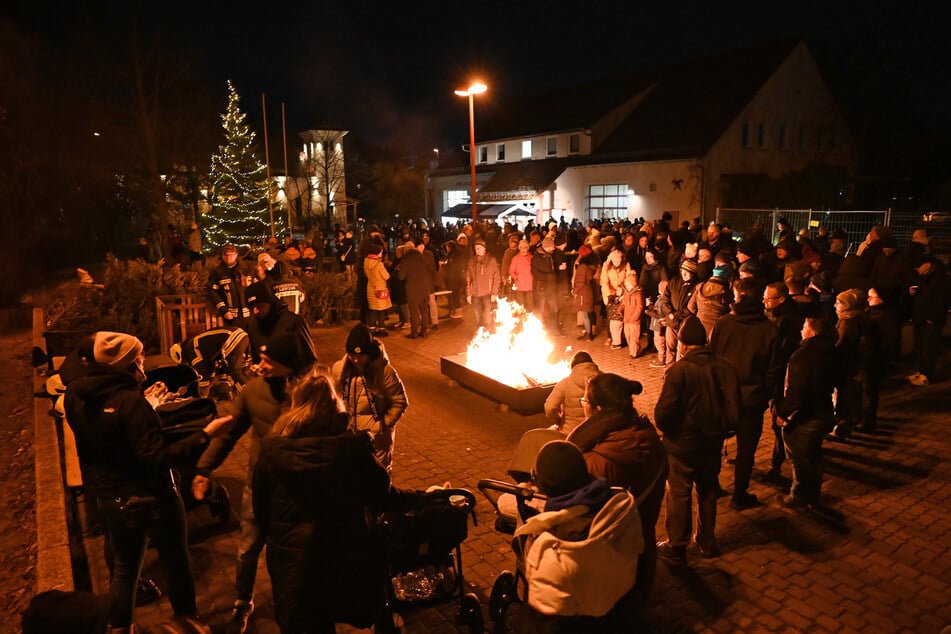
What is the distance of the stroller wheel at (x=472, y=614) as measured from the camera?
413cm

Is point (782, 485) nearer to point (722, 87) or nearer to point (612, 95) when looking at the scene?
point (722, 87)

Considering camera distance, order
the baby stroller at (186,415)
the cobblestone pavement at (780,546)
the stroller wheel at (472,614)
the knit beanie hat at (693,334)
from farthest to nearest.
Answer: the baby stroller at (186,415), the knit beanie hat at (693,334), the cobblestone pavement at (780,546), the stroller wheel at (472,614)

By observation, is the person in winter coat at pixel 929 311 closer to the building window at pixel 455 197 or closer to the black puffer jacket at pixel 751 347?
the black puffer jacket at pixel 751 347

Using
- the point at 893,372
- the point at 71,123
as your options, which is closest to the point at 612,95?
the point at 71,123

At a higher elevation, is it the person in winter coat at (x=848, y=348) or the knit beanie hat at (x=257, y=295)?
the knit beanie hat at (x=257, y=295)

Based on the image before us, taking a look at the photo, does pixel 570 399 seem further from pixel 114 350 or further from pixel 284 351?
pixel 114 350

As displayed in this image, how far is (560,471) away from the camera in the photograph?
2.88m

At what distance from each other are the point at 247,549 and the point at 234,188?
3196 cm

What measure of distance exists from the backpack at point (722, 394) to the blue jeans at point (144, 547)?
374 centimetres

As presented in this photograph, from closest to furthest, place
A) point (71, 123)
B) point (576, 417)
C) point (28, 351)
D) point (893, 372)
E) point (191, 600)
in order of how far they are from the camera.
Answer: point (191, 600), point (576, 417), point (893, 372), point (28, 351), point (71, 123)

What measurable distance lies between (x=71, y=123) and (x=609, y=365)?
24077mm

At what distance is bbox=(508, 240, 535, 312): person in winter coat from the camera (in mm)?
12875

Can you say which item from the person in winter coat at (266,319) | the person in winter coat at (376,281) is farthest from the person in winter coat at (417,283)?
the person in winter coat at (266,319)

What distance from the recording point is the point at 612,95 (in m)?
37.8
